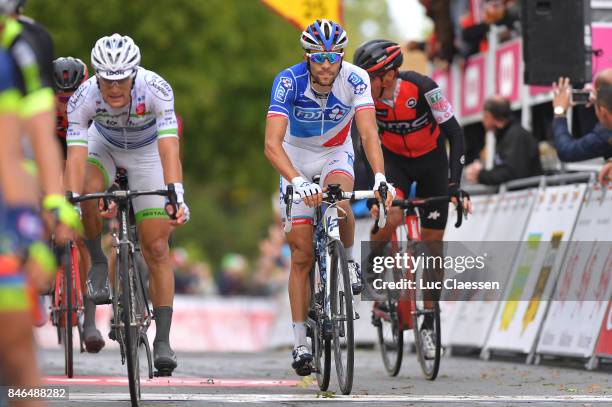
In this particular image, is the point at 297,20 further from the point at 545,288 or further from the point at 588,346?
the point at 588,346

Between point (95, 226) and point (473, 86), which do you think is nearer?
point (95, 226)

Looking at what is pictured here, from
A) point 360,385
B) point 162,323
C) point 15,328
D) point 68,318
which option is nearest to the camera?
point 15,328

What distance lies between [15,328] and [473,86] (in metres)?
15.3

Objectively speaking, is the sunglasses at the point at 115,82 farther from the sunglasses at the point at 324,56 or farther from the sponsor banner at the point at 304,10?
the sponsor banner at the point at 304,10

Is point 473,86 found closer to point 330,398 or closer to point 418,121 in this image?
point 418,121

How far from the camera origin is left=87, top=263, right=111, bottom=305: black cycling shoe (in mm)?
10602

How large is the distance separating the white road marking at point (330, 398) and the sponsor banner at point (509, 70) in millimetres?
8827

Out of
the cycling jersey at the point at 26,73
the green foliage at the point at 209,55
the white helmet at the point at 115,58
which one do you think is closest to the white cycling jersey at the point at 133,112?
the white helmet at the point at 115,58

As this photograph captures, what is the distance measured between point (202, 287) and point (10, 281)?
95.4ft

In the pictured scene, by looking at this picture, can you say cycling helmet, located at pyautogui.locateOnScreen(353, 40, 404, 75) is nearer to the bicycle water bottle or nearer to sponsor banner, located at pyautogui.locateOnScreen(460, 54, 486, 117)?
the bicycle water bottle

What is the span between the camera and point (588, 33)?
48.9 ft

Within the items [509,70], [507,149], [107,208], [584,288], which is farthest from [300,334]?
[509,70]

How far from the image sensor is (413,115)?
40.2ft

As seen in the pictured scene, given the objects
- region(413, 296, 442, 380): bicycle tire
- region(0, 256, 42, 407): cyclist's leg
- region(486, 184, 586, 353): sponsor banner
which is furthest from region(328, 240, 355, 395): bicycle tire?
region(0, 256, 42, 407): cyclist's leg
